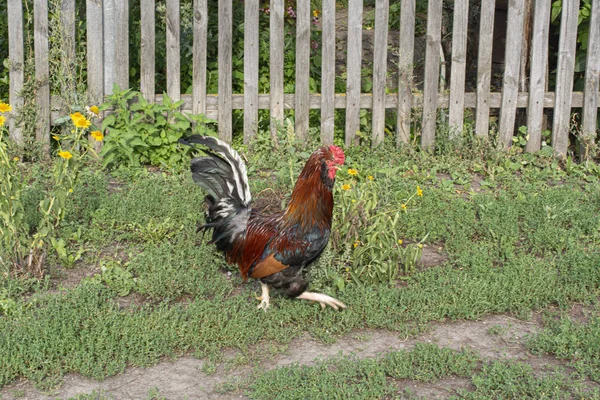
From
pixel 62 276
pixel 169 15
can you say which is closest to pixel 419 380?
pixel 62 276

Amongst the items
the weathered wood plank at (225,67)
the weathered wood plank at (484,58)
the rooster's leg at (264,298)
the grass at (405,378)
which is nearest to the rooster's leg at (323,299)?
the rooster's leg at (264,298)

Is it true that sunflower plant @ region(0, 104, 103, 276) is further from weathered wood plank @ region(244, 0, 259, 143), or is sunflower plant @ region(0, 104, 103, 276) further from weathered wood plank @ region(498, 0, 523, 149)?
weathered wood plank @ region(498, 0, 523, 149)

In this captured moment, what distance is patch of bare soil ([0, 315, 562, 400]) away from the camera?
4.44 metres

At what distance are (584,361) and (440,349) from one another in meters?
0.86

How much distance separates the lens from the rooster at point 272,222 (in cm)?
515

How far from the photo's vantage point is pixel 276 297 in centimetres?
563

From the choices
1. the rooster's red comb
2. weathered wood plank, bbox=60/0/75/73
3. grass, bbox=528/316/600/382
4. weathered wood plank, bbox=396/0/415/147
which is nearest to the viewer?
grass, bbox=528/316/600/382

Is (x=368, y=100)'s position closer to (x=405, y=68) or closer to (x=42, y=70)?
(x=405, y=68)

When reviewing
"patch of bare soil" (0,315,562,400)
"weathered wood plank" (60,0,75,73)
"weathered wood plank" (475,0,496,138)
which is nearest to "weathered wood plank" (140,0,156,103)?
"weathered wood plank" (60,0,75,73)

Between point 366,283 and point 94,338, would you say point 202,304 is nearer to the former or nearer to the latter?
point 94,338

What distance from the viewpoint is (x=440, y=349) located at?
15.9 ft

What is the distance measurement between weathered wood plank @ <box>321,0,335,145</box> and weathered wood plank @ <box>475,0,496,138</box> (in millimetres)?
1513

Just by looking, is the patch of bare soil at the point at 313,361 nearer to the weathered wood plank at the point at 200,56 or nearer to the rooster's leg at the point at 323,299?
the rooster's leg at the point at 323,299

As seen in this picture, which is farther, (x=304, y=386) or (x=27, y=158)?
(x=27, y=158)
